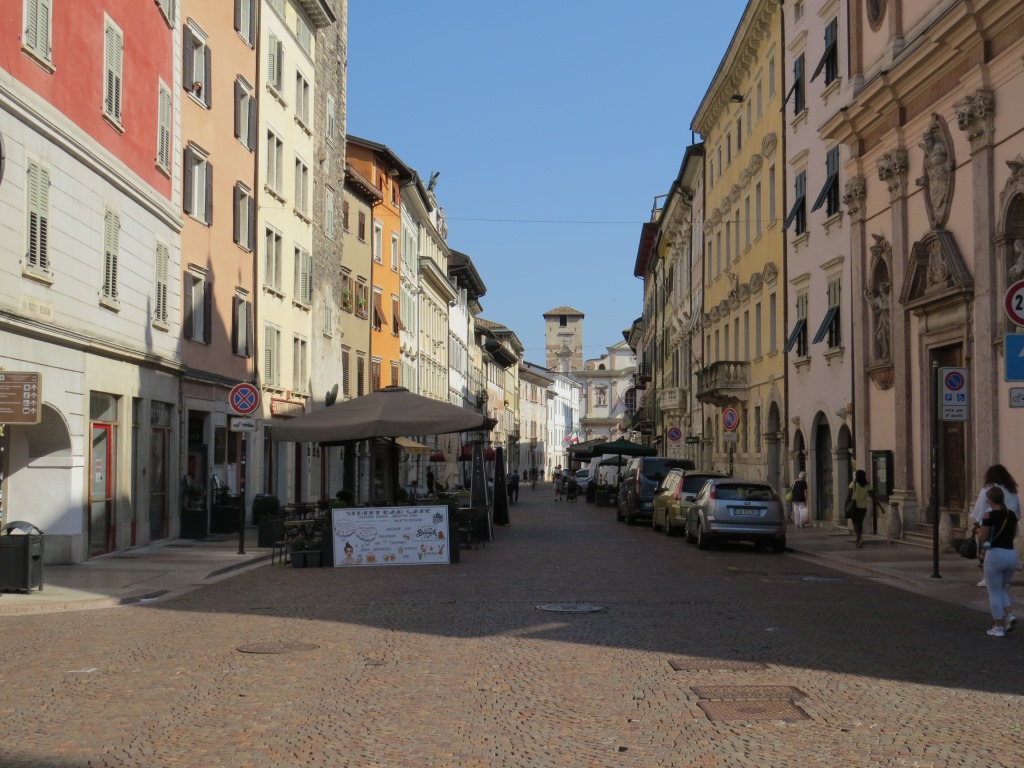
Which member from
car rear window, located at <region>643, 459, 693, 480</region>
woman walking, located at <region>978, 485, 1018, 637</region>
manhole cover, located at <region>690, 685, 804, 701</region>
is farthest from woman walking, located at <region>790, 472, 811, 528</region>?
manhole cover, located at <region>690, 685, 804, 701</region>

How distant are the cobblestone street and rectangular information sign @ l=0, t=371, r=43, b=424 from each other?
2305 millimetres

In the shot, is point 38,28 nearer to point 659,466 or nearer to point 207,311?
Answer: point 207,311

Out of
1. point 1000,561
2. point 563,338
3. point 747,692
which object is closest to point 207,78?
point 1000,561

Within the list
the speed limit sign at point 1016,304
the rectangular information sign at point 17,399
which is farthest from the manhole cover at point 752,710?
the rectangular information sign at point 17,399

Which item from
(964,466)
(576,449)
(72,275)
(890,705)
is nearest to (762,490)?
(964,466)

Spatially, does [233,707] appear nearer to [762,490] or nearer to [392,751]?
[392,751]

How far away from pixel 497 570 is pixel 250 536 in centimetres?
1077

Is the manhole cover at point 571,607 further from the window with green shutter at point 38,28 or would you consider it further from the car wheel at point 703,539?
the car wheel at point 703,539

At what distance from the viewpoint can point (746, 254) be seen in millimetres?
45312

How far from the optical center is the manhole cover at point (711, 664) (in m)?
10.5

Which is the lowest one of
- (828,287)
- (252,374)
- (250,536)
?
(250,536)

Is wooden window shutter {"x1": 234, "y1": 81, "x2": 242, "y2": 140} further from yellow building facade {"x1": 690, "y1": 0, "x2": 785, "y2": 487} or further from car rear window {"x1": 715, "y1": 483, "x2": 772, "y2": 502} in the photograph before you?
car rear window {"x1": 715, "y1": 483, "x2": 772, "y2": 502}

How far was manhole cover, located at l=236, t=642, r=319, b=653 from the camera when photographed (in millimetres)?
11344

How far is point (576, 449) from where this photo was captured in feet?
211
